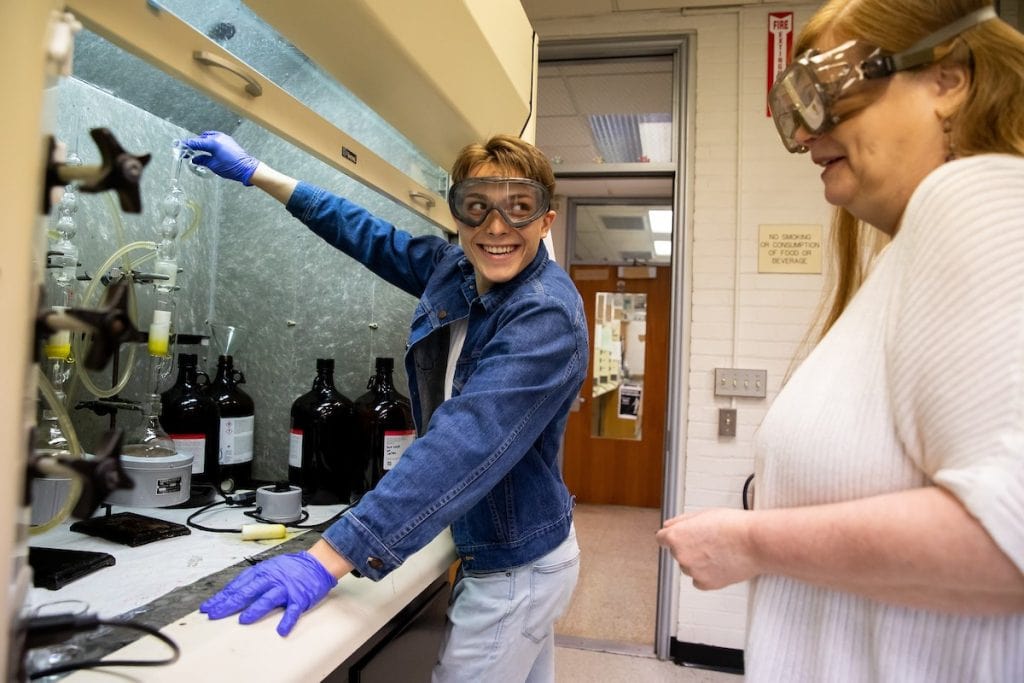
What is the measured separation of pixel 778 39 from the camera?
9.14ft

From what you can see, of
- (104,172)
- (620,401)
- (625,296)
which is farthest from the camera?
(620,401)

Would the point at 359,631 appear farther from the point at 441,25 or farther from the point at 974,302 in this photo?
the point at 441,25

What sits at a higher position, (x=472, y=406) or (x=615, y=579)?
(x=472, y=406)

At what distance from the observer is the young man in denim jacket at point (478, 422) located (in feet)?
2.89

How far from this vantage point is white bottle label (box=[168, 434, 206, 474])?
4.49 feet

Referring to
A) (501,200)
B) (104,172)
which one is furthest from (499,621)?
(104,172)

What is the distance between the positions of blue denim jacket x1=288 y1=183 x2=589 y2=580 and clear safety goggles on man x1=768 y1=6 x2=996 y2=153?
0.50 meters

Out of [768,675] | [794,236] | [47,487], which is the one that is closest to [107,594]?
[47,487]

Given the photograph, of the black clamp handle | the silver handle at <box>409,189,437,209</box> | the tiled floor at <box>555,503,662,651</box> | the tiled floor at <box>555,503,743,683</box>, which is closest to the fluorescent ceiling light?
the tiled floor at <box>555,503,662,651</box>

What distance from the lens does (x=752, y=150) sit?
281 centimetres

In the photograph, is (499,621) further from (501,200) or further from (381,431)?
(501,200)

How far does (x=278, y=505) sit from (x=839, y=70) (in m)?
1.24

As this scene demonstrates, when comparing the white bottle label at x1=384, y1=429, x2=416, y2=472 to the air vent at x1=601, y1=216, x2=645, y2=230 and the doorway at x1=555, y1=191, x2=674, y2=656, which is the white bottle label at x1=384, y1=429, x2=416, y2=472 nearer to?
the doorway at x1=555, y1=191, x2=674, y2=656

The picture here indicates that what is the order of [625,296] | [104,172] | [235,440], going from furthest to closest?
[625,296], [235,440], [104,172]
